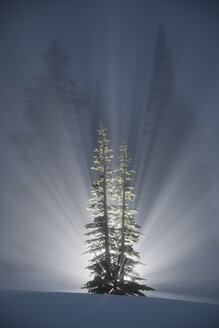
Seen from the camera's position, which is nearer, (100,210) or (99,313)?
(99,313)

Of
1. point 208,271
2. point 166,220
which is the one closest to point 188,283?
point 208,271

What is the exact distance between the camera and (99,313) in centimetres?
457

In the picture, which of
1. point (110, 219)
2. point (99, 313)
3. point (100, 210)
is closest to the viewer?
point (99, 313)

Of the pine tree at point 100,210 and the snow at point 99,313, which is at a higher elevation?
the pine tree at point 100,210

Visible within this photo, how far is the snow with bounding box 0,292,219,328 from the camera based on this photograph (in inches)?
154

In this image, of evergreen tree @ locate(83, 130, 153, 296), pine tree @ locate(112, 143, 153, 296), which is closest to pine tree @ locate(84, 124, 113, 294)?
evergreen tree @ locate(83, 130, 153, 296)

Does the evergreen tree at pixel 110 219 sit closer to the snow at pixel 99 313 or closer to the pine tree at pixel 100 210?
the pine tree at pixel 100 210

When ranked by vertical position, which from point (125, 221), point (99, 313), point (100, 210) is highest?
point (100, 210)

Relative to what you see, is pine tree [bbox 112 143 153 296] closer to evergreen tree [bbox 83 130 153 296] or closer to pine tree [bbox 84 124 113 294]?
evergreen tree [bbox 83 130 153 296]

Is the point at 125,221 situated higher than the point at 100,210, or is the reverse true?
the point at 100,210

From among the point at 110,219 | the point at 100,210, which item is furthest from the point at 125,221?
the point at 100,210

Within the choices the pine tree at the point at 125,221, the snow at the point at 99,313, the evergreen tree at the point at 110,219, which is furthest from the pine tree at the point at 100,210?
the snow at the point at 99,313

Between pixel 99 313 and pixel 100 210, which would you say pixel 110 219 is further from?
pixel 99 313

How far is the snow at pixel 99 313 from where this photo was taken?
392cm
